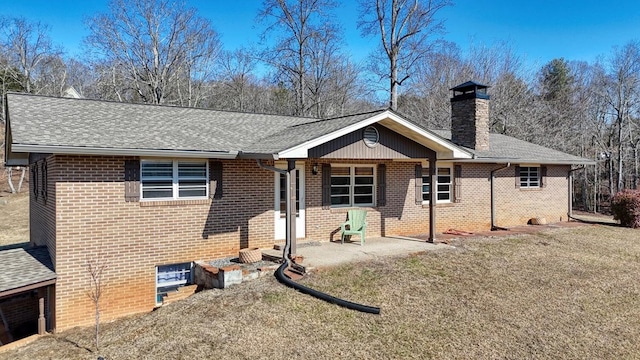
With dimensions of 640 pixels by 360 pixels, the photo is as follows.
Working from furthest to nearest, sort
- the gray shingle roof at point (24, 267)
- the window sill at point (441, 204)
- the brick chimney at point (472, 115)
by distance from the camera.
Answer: the brick chimney at point (472, 115) → the window sill at point (441, 204) → the gray shingle roof at point (24, 267)

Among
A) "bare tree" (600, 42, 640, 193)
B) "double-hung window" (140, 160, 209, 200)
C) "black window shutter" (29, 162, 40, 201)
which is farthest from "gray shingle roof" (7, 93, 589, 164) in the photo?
"bare tree" (600, 42, 640, 193)

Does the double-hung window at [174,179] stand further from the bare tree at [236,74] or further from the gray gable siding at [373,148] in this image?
the bare tree at [236,74]

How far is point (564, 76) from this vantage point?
3497cm

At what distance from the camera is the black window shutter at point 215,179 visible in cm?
933

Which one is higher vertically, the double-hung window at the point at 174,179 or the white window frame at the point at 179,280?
the double-hung window at the point at 174,179

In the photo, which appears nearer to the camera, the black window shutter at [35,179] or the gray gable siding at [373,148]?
the gray gable siding at [373,148]

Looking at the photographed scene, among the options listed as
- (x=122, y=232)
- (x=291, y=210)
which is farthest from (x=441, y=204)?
(x=122, y=232)

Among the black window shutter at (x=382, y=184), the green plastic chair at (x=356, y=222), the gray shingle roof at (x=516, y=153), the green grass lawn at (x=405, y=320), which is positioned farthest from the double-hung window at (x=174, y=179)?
the gray shingle roof at (x=516, y=153)

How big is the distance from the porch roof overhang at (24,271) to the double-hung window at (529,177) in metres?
14.9

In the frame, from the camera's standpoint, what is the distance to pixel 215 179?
30.8 feet

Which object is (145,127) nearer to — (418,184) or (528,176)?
(418,184)

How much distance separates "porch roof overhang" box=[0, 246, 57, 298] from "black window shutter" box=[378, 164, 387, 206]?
8201mm

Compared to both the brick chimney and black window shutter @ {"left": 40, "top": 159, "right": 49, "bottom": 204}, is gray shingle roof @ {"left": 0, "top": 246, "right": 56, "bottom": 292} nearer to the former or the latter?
black window shutter @ {"left": 40, "top": 159, "right": 49, "bottom": 204}

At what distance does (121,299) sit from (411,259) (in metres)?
6.32
